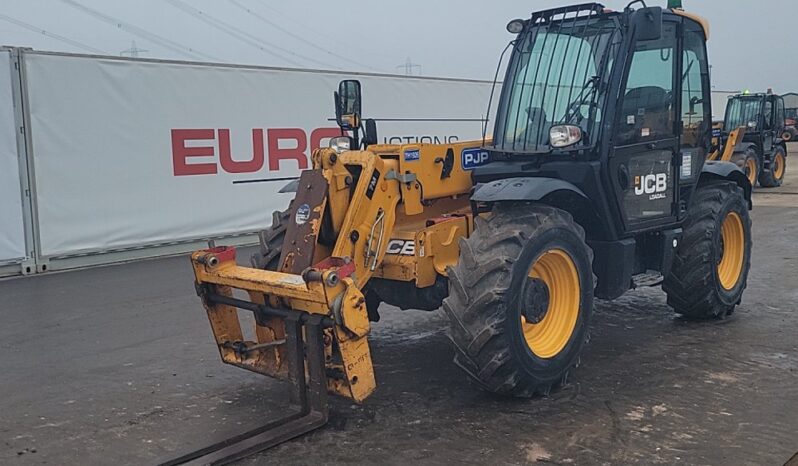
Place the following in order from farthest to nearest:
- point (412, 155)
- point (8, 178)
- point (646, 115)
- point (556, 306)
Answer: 1. point (8, 178)
2. point (646, 115)
3. point (412, 155)
4. point (556, 306)

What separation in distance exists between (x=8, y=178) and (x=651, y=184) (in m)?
7.87

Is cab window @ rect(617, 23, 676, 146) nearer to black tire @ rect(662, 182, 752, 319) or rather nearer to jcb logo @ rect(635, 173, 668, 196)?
jcb logo @ rect(635, 173, 668, 196)

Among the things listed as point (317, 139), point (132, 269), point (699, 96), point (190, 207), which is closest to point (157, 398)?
point (699, 96)

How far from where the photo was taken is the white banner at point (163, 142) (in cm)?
1026

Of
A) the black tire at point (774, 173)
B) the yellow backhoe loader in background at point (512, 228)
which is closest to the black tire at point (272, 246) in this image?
the yellow backhoe loader in background at point (512, 228)

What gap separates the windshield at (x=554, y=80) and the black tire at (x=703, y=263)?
1.71 meters

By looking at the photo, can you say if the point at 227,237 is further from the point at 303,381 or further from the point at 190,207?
the point at 303,381

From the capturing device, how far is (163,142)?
1128 centimetres

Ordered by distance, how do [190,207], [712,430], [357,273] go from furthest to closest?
[190,207] < [357,273] < [712,430]

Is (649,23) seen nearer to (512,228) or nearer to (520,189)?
(520,189)

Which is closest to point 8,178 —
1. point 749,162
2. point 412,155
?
point 412,155

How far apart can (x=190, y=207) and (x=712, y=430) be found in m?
8.89

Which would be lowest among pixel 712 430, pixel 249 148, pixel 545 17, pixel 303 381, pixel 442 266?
pixel 712 430

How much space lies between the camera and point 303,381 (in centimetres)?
452
